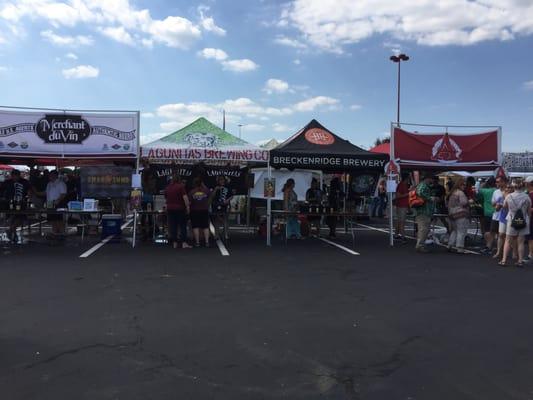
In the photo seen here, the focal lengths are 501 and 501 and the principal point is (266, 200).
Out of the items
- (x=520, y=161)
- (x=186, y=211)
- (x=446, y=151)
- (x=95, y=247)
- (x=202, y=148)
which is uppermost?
(x=520, y=161)

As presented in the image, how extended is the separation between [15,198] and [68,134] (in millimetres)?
2208

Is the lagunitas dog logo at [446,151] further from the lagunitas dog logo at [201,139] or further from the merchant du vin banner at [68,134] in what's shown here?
the merchant du vin banner at [68,134]

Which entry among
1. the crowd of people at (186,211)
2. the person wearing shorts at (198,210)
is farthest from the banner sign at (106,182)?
the person wearing shorts at (198,210)

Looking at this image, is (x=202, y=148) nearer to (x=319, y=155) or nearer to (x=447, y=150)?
(x=319, y=155)

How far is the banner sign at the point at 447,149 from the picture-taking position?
1308 cm

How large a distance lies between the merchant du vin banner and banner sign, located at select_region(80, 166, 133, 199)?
94 cm

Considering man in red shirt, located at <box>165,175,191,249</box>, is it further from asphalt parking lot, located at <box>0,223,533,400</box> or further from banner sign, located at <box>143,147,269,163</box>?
asphalt parking lot, located at <box>0,223,533,400</box>

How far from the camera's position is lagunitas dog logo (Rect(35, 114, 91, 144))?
12.0 meters

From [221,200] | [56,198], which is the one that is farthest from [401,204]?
[56,198]

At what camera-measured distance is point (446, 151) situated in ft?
43.5

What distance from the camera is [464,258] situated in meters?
10.7

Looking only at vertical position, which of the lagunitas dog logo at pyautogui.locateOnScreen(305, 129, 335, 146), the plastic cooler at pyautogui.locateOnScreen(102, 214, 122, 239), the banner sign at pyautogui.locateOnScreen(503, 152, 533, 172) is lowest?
the plastic cooler at pyautogui.locateOnScreen(102, 214, 122, 239)

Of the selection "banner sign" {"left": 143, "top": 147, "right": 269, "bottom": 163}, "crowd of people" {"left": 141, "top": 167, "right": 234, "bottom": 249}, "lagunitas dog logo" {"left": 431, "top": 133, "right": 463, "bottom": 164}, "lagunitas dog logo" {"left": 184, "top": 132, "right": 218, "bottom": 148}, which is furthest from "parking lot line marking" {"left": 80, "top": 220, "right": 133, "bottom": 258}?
"lagunitas dog logo" {"left": 431, "top": 133, "right": 463, "bottom": 164}

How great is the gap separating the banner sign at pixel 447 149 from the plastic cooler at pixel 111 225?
24.5 ft
